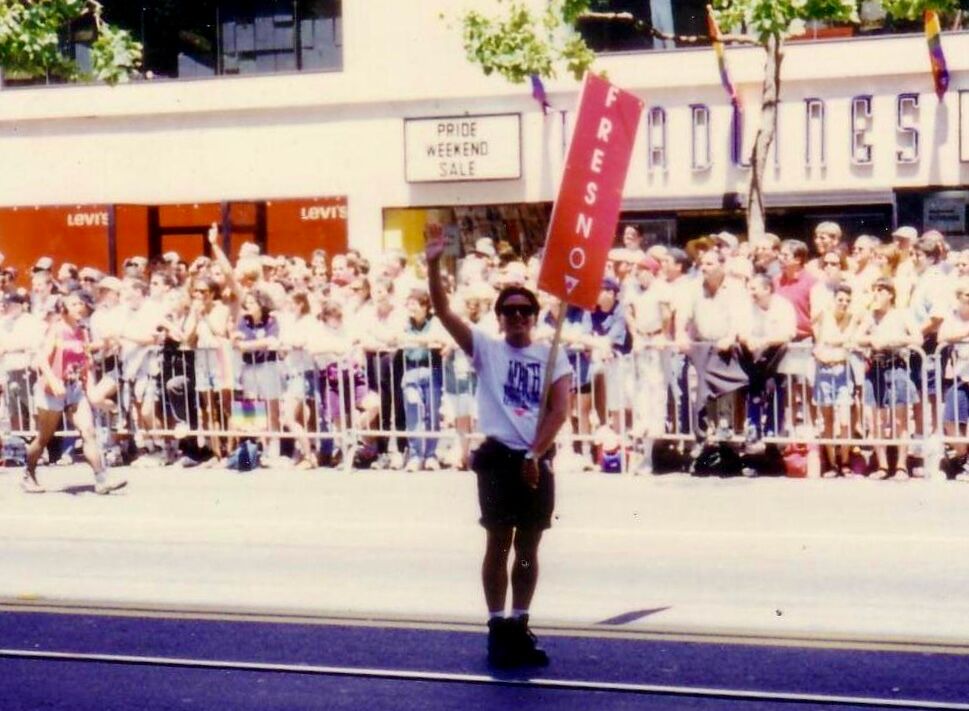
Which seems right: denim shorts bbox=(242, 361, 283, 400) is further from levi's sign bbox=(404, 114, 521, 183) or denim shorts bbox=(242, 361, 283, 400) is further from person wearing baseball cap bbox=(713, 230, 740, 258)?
levi's sign bbox=(404, 114, 521, 183)

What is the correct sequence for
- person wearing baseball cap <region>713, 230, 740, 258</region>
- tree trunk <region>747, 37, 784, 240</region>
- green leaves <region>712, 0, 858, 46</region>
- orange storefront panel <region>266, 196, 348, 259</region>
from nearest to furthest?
person wearing baseball cap <region>713, 230, 740, 258</region> → green leaves <region>712, 0, 858, 46</region> → tree trunk <region>747, 37, 784, 240</region> → orange storefront panel <region>266, 196, 348, 259</region>

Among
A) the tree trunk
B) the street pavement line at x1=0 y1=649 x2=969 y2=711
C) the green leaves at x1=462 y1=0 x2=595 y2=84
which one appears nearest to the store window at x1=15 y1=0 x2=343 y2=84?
the green leaves at x1=462 y1=0 x2=595 y2=84

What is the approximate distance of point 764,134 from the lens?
72.0ft

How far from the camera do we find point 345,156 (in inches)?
1053

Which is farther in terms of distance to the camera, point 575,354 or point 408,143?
point 408,143

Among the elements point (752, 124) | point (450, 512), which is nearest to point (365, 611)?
point (450, 512)

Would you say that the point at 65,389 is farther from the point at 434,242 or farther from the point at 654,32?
the point at 654,32

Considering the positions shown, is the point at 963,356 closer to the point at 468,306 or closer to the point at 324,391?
the point at 468,306

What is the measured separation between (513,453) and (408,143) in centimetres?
1843

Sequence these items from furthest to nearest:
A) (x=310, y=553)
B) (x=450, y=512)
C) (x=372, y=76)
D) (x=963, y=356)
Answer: (x=372, y=76) < (x=963, y=356) < (x=450, y=512) < (x=310, y=553)

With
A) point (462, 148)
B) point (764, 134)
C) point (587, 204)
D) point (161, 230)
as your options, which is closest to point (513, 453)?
point (587, 204)

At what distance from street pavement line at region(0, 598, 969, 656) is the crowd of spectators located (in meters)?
5.54

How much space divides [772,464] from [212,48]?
597 inches

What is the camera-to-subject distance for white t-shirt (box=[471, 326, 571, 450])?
8047 millimetres
